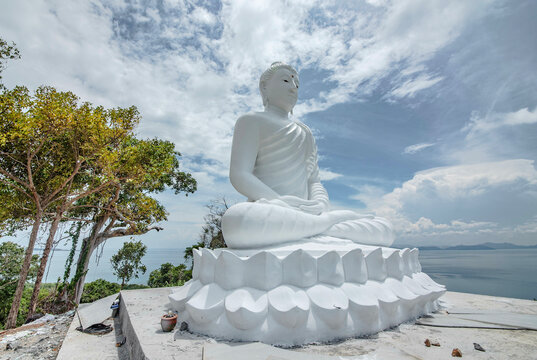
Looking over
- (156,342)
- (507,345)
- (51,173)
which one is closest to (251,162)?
(156,342)

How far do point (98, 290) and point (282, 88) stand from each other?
1407cm

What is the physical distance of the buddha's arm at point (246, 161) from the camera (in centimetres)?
379

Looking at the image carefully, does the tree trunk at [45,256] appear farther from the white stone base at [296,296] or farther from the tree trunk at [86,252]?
the white stone base at [296,296]

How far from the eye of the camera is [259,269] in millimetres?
2500

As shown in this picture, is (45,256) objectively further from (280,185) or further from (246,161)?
(280,185)

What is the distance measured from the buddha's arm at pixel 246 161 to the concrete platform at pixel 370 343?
1.87m

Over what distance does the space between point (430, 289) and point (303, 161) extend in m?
2.53

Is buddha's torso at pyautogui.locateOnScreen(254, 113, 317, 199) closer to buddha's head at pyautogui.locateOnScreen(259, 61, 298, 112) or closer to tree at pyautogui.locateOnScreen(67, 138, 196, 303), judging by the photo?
buddha's head at pyautogui.locateOnScreen(259, 61, 298, 112)

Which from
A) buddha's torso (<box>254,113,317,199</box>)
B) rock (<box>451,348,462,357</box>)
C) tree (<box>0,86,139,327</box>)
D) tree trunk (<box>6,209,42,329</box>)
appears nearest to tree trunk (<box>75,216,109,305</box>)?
Answer: tree (<box>0,86,139,327</box>)

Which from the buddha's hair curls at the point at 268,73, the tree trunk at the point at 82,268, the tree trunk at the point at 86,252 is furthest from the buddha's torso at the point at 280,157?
the tree trunk at the point at 82,268

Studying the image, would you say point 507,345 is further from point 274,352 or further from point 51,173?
point 51,173

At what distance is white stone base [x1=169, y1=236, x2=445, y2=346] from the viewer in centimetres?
229

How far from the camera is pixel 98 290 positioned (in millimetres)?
13305

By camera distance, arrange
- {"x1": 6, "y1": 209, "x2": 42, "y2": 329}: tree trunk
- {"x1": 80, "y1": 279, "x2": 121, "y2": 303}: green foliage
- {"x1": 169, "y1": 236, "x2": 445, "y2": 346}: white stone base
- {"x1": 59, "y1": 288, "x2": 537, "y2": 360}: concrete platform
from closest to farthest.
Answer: {"x1": 59, "y1": 288, "x2": 537, "y2": 360}: concrete platform < {"x1": 169, "y1": 236, "x2": 445, "y2": 346}: white stone base < {"x1": 6, "y1": 209, "x2": 42, "y2": 329}: tree trunk < {"x1": 80, "y1": 279, "x2": 121, "y2": 303}: green foliage
